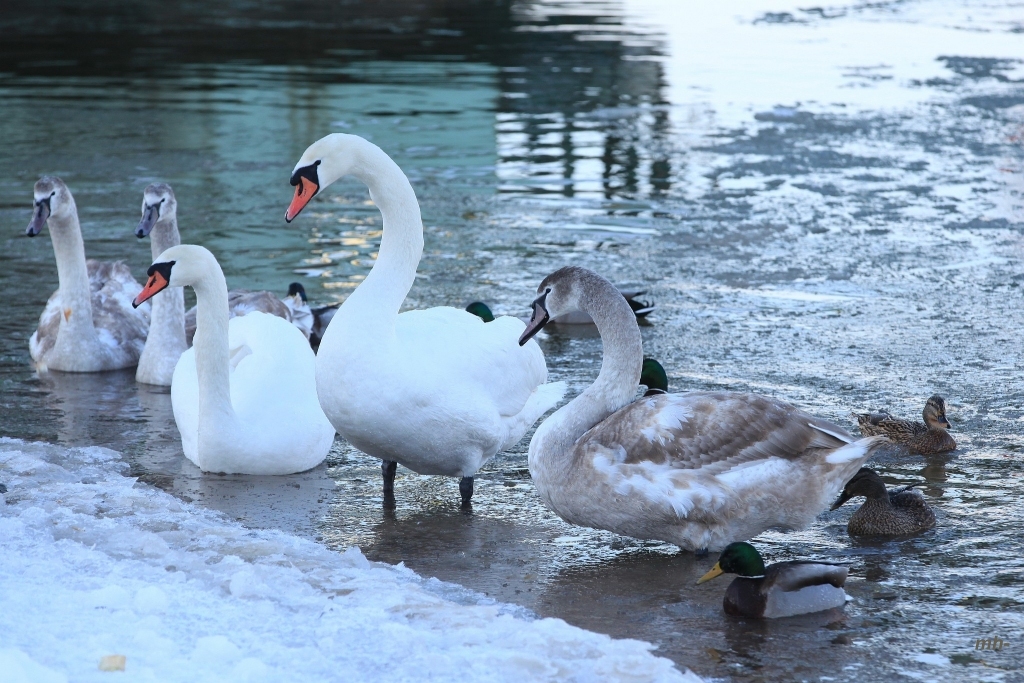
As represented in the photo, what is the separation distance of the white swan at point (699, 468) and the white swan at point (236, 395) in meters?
1.57

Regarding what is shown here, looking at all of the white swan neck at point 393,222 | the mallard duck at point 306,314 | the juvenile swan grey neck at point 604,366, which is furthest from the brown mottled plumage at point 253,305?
the juvenile swan grey neck at point 604,366

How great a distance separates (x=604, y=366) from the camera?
5.91 m

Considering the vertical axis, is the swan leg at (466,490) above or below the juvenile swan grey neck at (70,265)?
below

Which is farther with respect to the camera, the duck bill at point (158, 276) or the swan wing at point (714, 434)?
the duck bill at point (158, 276)

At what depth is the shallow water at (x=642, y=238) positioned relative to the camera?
5.33 m

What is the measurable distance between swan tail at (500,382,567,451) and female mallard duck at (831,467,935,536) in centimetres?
162

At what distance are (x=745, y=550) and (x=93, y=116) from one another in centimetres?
1611

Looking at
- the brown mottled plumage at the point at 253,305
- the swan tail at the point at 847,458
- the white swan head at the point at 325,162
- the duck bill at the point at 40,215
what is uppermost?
the white swan head at the point at 325,162

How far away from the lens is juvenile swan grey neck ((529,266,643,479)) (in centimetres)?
579

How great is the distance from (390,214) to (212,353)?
49.9 inches

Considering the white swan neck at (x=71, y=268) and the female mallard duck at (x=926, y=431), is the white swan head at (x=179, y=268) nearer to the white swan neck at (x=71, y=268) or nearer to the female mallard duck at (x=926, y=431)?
the white swan neck at (x=71, y=268)

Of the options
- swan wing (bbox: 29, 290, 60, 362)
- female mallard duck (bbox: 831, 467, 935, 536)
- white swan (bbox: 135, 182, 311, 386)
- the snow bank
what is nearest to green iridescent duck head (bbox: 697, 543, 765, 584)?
the snow bank

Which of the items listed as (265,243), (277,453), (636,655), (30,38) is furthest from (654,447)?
(30,38)

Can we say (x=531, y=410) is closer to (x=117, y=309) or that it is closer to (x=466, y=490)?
(x=466, y=490)
